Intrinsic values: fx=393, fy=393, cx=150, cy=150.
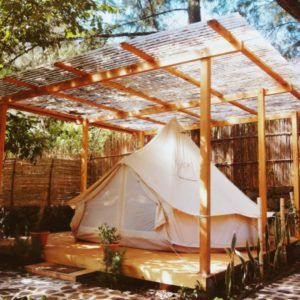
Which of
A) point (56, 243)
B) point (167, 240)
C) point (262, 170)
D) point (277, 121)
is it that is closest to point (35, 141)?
point (56, 243)

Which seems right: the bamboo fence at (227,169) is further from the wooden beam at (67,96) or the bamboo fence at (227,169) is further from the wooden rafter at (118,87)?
the wooden beam at (67,96)

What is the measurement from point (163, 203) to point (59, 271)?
5.38ft

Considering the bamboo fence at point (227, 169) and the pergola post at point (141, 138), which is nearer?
the bamboo fence at point (227, 169)

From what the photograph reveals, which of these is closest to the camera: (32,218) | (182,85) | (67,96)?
(182,85)

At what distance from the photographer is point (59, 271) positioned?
4.94m

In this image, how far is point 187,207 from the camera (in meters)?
5.43

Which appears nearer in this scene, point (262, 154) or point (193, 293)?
point (193, 293)

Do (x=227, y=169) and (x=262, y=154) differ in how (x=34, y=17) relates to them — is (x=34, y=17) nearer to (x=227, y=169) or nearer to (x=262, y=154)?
(x=262, y=154)

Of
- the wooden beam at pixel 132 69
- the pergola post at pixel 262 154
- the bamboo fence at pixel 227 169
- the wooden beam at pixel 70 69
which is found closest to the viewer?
the wooden beam at pixel 132 69

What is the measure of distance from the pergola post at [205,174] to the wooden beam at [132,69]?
0.41ft

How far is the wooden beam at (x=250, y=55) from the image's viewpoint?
3.86 meters

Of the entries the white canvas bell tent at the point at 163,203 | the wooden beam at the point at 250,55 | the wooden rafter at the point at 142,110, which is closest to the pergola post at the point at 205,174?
the wooden beam at the point at 250,55

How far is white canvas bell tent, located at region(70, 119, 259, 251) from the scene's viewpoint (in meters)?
5.50

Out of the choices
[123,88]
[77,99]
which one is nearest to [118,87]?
[123,88]
